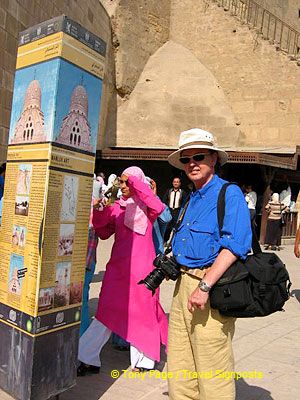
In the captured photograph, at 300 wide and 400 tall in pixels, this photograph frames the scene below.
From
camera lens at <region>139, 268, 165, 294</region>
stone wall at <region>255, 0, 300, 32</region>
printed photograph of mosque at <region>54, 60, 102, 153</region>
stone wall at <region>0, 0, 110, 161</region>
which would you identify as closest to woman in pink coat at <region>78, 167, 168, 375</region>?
printed photograph of mosque at <region>54, 60, 102, 153</region>

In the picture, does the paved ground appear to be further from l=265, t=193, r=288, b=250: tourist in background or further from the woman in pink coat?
l=265, t=193, r=288, b=250: tourist in background

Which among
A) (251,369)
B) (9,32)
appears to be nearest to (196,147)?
(251,369)

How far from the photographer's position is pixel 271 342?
4.41 m

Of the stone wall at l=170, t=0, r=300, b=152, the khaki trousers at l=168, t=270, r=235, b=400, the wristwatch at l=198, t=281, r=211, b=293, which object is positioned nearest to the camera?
the wristwatch at l=198, t=281, r=211, b=293

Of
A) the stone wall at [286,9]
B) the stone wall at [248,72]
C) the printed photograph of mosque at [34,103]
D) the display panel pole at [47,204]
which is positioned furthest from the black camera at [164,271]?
the stone wall at [286,9]

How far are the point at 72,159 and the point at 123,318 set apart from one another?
139cm

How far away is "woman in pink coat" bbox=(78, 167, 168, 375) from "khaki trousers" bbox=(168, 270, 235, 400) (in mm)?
1007

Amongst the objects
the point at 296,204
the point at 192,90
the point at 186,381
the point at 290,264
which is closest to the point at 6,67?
the point at 290,264

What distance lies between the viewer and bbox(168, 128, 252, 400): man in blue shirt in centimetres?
220

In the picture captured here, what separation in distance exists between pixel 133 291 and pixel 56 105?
160cm

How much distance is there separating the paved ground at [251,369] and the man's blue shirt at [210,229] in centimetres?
126

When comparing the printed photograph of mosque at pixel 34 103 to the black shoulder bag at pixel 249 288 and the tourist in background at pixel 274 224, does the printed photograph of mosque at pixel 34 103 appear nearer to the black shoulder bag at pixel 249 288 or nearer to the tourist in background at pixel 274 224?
the black shoulder bag at pixel 249 288

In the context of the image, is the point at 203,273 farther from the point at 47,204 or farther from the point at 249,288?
the point at 47,204

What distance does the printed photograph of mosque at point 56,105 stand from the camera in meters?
2.50
